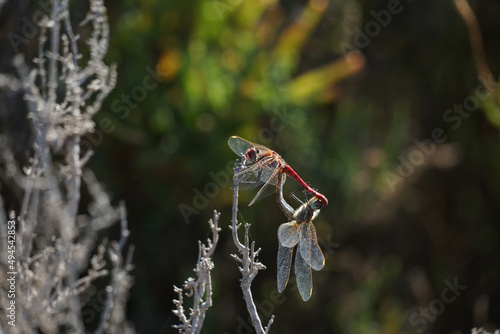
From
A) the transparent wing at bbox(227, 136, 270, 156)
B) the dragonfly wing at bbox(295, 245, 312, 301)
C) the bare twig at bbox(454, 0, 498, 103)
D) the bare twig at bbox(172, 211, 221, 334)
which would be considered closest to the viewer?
the bare twig at bbox(172, 211, 221, 334)

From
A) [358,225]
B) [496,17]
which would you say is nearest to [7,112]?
[358,225]

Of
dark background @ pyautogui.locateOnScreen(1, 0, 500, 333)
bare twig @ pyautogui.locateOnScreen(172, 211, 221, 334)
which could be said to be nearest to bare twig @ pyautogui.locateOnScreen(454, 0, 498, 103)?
dark background @ pyautogui.locateOnScreen(1, 0, 500, 333)

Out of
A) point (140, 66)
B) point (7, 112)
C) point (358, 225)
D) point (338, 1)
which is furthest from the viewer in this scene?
point (338, 1)

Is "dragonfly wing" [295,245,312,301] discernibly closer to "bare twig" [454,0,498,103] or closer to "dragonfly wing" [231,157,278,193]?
"dragonfly wing" [231,157,278,193]

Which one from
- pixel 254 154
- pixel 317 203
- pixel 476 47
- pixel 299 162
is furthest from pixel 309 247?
pixel 476 47

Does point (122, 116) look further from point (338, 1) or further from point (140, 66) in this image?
point (338, 1)

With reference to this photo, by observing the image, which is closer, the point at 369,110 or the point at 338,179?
the point at 338,179
